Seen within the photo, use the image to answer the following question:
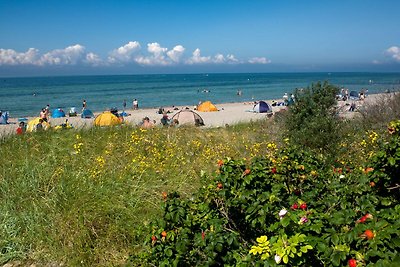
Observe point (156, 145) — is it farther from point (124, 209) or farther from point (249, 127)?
point (249, 127)

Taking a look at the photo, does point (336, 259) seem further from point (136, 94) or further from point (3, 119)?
point (136, 94)

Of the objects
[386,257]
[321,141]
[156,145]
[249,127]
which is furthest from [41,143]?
[249,127]

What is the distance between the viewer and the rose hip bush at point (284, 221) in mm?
1844

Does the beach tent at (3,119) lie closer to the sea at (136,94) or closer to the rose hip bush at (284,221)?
the sea at (136,94)

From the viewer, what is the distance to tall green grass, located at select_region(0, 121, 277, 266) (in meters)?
4.22

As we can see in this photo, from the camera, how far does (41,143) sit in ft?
23.7

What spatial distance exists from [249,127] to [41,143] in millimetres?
7810

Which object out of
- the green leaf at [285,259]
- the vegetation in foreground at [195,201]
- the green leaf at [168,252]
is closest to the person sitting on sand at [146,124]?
the vegetation in foreground at [195,201]

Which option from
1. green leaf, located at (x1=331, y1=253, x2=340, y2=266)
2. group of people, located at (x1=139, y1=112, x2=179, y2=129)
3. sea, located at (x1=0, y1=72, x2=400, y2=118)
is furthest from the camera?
sea, located at (x1=0, y1=72, x2=400, y2=118)

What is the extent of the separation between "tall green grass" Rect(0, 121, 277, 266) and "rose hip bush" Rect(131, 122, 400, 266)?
2.58 feet

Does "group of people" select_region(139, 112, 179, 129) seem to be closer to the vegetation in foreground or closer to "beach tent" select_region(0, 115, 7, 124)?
the vegetation in foreground

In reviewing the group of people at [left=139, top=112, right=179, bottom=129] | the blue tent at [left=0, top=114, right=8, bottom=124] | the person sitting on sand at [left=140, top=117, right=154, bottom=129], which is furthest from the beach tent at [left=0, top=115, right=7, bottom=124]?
the person sitting on sand at [left=140, top=117, right=154, bottom=129]

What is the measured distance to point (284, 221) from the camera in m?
2.02

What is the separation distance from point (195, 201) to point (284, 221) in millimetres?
1463
